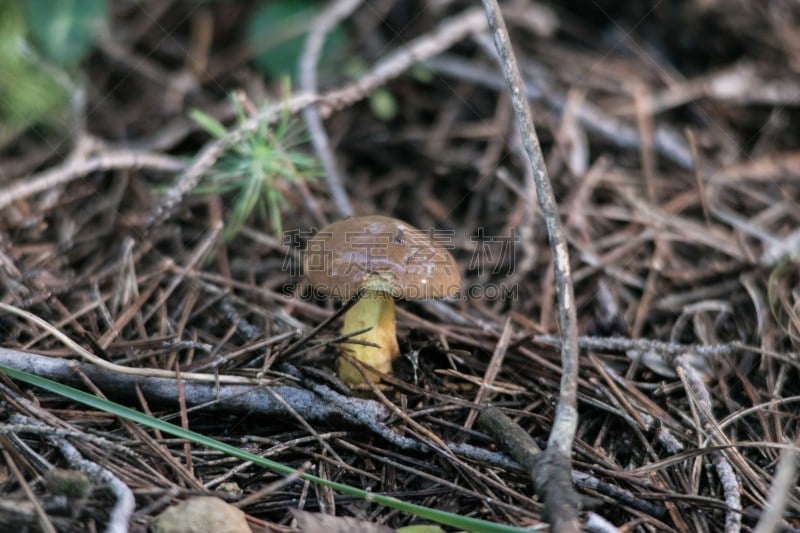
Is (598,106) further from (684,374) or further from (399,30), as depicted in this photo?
(684,374)

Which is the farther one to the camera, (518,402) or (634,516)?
(518,402)

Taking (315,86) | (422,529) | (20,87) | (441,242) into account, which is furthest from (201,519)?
(20,87)

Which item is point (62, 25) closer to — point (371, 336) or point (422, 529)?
point (371, 336)

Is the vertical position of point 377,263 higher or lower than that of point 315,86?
lower

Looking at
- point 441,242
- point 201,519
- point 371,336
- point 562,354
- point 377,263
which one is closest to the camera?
point 201,519

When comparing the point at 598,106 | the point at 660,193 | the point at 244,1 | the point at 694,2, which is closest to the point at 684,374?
the point at 660,193

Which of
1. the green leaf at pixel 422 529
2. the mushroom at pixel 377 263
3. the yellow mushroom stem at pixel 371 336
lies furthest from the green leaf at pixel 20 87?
the green leaf at pixel 422 529
